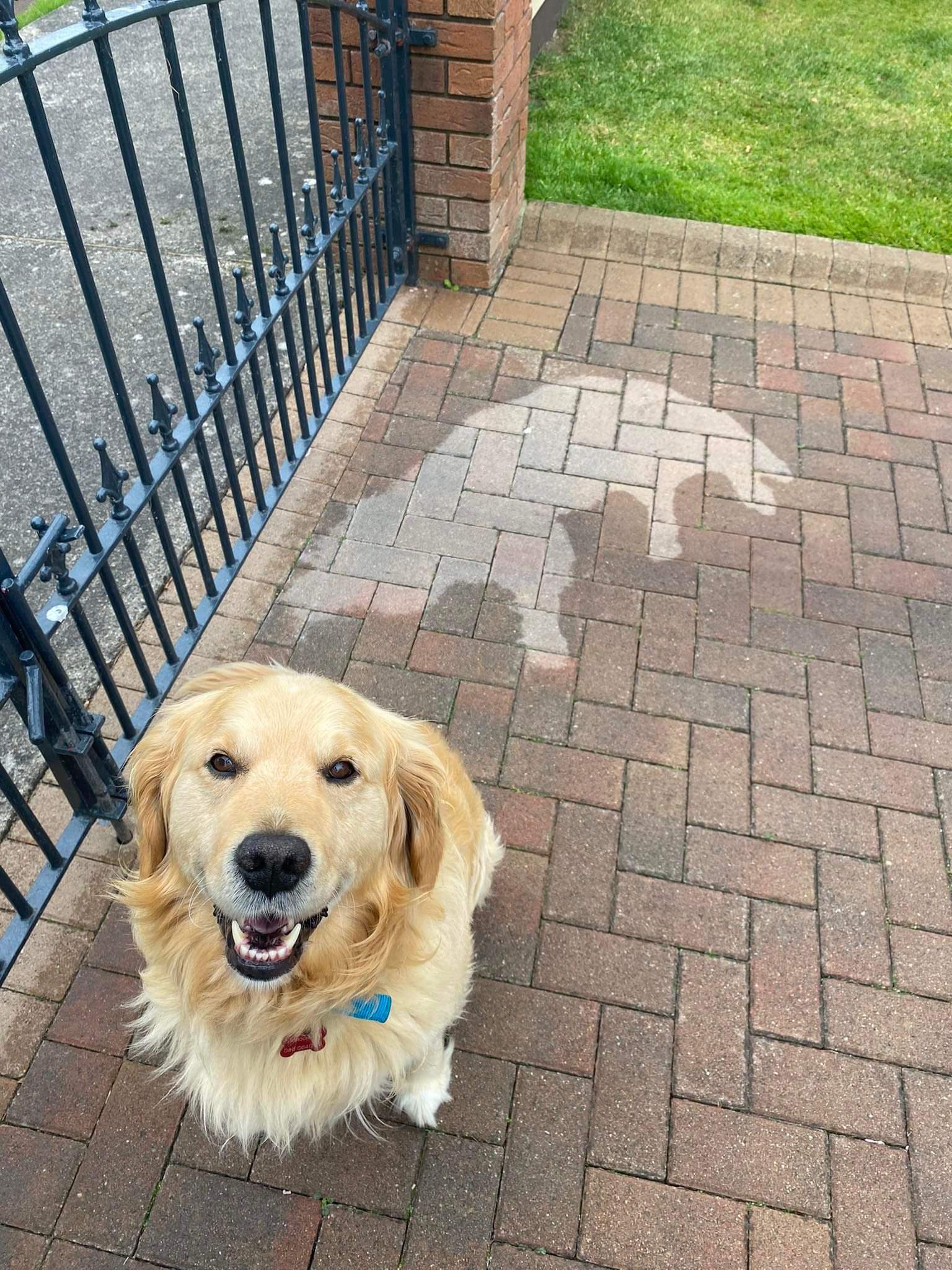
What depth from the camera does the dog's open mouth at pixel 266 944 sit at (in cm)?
185

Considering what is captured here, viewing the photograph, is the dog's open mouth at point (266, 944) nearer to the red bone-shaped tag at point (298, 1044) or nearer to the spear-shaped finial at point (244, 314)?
the red bone-shaped tag at point (298, 1044)

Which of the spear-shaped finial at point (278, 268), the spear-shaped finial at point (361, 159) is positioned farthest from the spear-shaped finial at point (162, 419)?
the spear-shaped finial at point (361, 159)

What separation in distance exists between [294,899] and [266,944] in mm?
208

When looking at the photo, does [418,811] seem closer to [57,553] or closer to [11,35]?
[57,553]

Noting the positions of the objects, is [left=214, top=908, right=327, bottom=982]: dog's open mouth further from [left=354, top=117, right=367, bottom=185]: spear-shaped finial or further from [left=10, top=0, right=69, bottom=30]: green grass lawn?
[left=10, top=0, right=69, bottom=30]: green grass lawn

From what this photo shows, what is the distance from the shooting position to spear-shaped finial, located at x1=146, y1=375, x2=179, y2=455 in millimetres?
2664

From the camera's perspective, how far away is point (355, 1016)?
212cm

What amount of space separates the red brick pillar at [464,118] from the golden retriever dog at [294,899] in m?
3.59

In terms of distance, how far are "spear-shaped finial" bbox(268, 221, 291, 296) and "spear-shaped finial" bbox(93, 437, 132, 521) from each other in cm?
116

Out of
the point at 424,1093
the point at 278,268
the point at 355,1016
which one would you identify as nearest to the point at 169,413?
the point at 278,268

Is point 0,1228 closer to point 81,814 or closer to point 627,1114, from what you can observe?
point 81,814

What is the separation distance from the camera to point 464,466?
14.1ft

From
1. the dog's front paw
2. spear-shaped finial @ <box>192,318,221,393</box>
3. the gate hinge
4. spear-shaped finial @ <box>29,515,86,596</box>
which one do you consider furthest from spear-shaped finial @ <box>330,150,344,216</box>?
the dog's front paw

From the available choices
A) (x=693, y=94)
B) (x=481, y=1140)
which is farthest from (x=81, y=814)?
(x=693, y=94)
